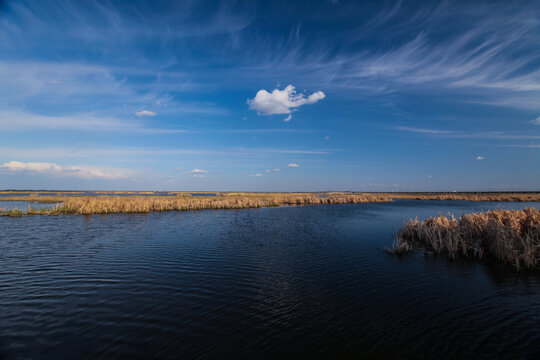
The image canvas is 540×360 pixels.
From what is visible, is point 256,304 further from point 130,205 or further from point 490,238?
point 130,205

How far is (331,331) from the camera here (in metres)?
6.66

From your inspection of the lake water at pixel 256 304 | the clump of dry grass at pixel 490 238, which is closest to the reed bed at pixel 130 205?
the lake water at pixel 256 304

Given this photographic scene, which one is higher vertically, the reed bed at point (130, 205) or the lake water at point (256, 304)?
the reed bed at point (130, 205)

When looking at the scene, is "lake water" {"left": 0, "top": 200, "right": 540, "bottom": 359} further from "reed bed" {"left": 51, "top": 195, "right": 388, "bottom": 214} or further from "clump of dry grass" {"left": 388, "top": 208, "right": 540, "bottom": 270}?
"reed bed" {"left": 51, "top": 195, "right": 388, "bottom": 214}

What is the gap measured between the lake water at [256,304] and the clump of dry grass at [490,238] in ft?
3.15

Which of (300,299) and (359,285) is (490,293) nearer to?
(359,285)

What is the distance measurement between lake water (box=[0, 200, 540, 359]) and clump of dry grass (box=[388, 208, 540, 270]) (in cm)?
96

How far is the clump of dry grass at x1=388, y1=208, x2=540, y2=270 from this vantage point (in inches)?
479

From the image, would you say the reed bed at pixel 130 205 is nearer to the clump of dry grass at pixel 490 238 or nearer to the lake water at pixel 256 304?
the lake water at pixel 256 304

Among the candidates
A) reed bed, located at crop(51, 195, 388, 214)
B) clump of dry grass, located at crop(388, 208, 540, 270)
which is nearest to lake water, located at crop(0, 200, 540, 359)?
clump of dry grass, located at crop(388, 208, 540, 270)

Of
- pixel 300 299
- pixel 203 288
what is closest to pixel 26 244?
pixel 203 288

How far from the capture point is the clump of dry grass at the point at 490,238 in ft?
39.9

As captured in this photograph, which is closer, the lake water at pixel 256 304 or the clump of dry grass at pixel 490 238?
the lake water at pixel 256 304

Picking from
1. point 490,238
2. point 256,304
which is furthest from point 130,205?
point 490,238
